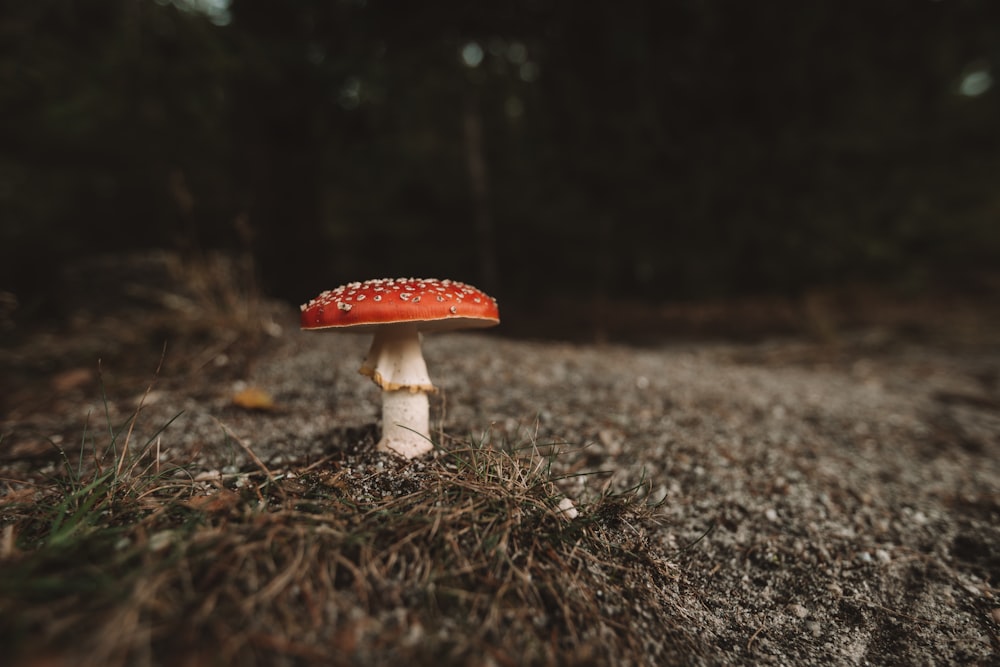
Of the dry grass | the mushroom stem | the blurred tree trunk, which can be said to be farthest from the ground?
the blurred tree trunk

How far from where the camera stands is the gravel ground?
141 cm

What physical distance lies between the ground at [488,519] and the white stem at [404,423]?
0.10 meters

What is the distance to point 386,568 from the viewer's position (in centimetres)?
107

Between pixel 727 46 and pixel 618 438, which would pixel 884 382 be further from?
pixel 727 46

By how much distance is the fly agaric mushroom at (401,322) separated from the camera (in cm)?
139

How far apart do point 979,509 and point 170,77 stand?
632cm

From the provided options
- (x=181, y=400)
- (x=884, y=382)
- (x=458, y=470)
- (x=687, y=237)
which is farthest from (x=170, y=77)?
(x=884, y=382)

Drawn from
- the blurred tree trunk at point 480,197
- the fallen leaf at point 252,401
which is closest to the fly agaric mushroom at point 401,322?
the fallen leaf at point 252,401

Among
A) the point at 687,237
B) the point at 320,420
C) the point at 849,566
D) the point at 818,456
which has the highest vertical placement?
the point at 687,237

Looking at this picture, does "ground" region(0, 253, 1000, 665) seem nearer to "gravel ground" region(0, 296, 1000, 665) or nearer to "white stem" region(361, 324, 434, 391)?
"gravel ground" region(0, 296, 1000, 665)

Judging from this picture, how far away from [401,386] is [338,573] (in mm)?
689

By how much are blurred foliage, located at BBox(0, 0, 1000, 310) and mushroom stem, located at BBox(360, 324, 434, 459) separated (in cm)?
296

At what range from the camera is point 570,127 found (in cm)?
607

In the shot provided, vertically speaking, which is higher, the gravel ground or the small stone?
the gravel ground
